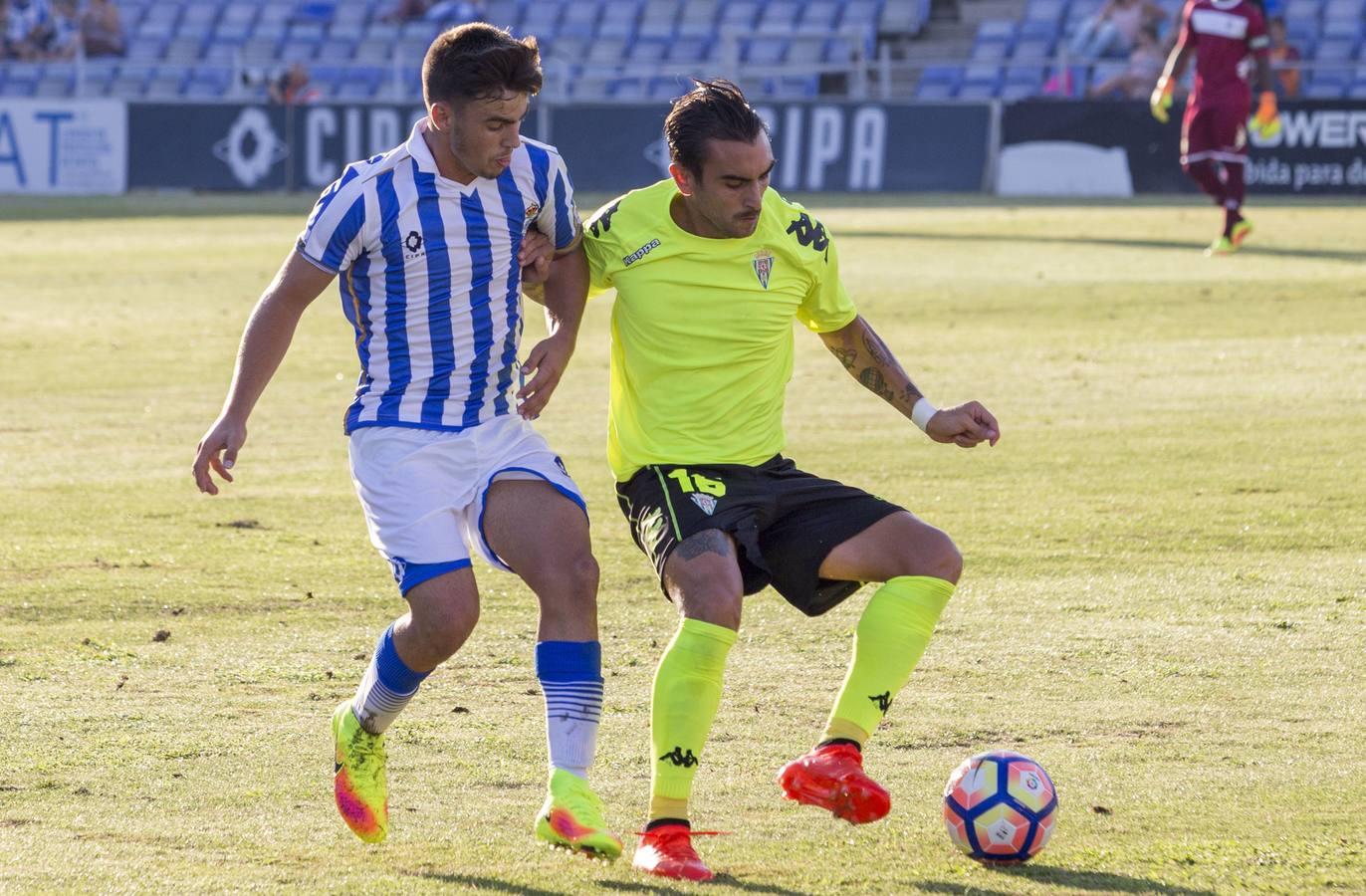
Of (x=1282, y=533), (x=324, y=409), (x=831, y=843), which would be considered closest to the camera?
(x=831, y=843)

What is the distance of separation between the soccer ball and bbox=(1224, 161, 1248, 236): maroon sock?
46.8 feet

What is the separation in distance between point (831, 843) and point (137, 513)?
5.04 metres

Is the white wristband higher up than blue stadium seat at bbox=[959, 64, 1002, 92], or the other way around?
the white wristband

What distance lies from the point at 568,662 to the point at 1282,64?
2330 centimetres

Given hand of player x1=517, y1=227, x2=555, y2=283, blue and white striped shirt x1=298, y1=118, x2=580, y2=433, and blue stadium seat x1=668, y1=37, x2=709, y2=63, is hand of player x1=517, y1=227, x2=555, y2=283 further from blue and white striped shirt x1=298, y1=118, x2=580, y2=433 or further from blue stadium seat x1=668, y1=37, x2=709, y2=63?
blue stadium seat x1=668, y1=37, x2=709, y2=63

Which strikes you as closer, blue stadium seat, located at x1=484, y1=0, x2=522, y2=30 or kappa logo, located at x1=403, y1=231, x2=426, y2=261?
kappa logo, located at x1=403, y1=231, x2=426, y2=261

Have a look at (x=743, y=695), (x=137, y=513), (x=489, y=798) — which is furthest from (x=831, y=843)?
(x=137, y=513)

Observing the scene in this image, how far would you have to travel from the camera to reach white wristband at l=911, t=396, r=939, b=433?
5.09 m

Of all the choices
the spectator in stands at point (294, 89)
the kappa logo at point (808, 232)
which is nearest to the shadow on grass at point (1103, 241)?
the spectator in stands at point (294, 89)

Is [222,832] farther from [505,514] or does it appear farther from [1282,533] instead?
[1282,533]

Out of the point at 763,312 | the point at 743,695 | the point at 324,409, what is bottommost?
the point at 324,409

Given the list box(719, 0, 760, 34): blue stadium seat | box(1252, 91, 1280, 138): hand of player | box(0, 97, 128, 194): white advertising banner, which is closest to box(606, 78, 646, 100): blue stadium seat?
box(719, 0, 760, 34): blue stadium seat

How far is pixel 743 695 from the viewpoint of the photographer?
5.76 m

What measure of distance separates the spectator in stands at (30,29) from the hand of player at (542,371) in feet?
103
